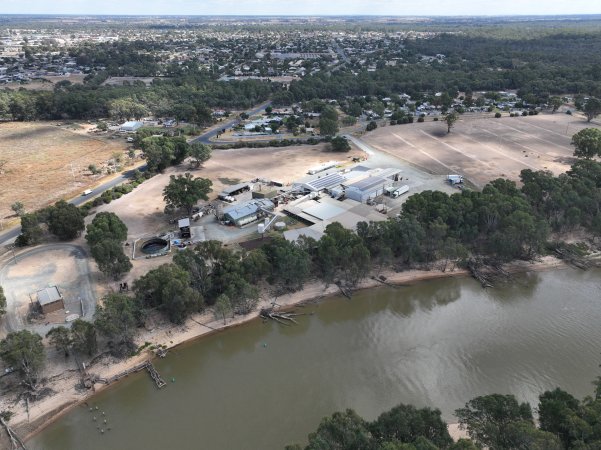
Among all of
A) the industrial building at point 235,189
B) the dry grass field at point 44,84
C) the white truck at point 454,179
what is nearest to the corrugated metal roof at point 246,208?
the industrial building at point 235,189

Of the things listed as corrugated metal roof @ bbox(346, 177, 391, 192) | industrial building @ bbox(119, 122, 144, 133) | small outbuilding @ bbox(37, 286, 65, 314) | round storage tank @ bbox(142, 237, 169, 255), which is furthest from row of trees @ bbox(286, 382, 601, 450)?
industrial building @ bbox(119, 122, 144, 133)

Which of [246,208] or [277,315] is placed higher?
[246,208]

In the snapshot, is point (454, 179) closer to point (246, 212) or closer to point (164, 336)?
point (246, 212)

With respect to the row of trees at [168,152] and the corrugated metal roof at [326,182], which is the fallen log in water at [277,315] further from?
the row of trees at [168,152]

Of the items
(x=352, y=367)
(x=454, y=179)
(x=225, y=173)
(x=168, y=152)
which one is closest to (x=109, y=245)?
(x=352, y=367)

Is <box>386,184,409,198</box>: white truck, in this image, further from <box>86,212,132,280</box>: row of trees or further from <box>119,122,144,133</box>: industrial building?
<box>119,122,144,133</box>: industrial building
